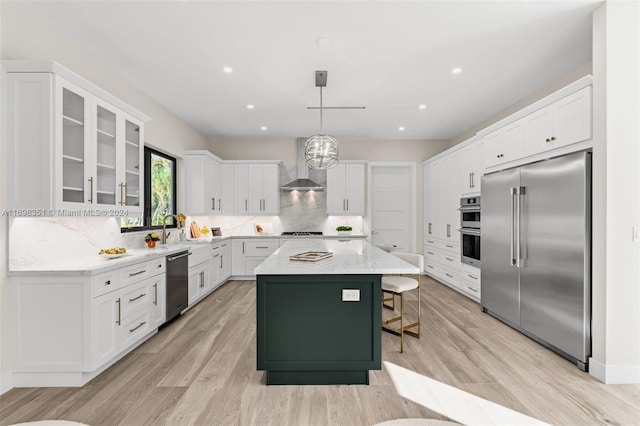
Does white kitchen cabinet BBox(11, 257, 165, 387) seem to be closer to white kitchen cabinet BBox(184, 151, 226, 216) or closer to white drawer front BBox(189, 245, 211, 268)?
white drawer front BBox(189, 245, 211, 268)

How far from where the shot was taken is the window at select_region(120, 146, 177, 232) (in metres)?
4.48

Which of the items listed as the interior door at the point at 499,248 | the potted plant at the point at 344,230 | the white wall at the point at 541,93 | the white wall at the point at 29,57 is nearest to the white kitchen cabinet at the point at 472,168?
the interior door at the point at 499,248

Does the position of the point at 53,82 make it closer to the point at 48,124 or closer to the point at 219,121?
the point at 48,124

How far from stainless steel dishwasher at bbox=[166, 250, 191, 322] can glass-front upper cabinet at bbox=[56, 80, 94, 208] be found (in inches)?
50.1

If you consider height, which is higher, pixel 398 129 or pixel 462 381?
pixel 398 129

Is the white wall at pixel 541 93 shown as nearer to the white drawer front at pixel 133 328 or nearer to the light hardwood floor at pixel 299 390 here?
the light hardwood floor at pixel 299 390

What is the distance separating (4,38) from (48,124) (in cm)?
70

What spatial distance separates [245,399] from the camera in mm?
2189

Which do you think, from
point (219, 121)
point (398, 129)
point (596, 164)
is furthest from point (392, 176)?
point (596, 164)

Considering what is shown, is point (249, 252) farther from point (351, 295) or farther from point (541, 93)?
point (541, 93)

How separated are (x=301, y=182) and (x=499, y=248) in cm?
382
